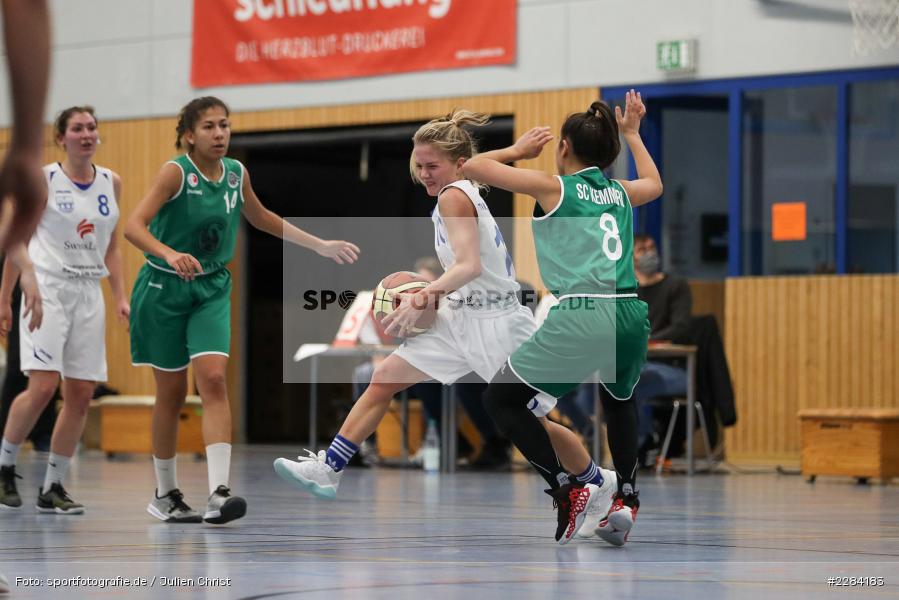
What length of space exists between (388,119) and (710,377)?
4.71 m

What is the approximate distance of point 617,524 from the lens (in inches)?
218

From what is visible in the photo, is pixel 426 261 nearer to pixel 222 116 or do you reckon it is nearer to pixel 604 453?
pixel 604 453

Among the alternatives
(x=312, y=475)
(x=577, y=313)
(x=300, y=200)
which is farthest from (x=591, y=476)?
(x=300, y=200)

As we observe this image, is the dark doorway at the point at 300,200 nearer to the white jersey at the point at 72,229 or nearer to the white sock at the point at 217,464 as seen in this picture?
the white jersey at the point at 72,229

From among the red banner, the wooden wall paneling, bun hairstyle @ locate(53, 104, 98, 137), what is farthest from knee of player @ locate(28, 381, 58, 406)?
the red banner

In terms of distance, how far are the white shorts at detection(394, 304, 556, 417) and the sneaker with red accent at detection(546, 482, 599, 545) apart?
636 millimetres

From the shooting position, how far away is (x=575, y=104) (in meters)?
14.1

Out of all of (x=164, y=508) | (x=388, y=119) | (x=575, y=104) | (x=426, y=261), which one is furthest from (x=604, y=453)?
(x=164, y=508)

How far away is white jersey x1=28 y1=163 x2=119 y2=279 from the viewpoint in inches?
289

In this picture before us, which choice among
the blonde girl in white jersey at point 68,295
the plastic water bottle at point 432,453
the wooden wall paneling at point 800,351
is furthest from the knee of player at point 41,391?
the wooden wall paneling at point 800,351

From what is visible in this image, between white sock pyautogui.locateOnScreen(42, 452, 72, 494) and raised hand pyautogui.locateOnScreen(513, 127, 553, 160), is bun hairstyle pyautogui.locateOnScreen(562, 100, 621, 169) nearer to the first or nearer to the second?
raised hand pyautogui.locateOnScreen(513, 127, 553, 160)

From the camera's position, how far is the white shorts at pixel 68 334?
285 inches

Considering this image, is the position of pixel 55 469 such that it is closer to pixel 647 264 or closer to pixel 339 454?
pixel 339 454

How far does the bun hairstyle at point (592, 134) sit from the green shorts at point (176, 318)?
1.76 meters
